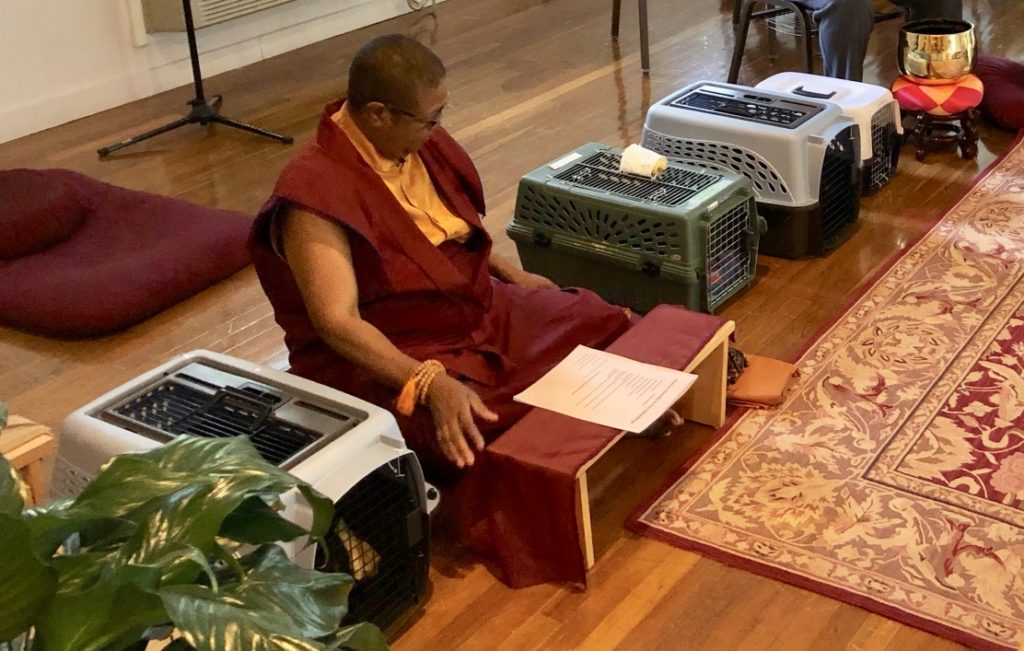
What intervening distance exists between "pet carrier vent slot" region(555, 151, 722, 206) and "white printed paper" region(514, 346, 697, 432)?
592mm

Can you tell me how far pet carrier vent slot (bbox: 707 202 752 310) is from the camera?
2.54m

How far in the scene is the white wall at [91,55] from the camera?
12.9 ft

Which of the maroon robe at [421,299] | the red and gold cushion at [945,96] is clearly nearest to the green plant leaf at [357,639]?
the maroon robe at [421,299]

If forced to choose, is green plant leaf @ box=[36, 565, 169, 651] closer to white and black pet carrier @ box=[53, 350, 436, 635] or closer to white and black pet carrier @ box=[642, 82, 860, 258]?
white and black pet carrier @ box=[53, 350, 436, 635]

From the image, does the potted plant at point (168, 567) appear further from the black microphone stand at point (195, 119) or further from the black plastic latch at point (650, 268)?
the black microphone stand at point (195, 119)

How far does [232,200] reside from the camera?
341 cm

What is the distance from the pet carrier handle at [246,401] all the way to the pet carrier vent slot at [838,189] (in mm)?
1549

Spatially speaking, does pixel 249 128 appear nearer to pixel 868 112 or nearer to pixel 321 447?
pixel 868 112

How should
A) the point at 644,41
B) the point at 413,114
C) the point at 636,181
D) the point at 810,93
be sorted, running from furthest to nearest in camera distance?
1. the point at 644,41
2. the point at 810,93
3. the point at 636,181
4. the point at 413,114

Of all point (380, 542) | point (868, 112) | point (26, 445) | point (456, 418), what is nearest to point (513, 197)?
point (868, 112)

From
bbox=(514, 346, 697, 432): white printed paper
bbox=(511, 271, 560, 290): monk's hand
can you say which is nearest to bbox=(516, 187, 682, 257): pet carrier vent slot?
bbox=(511, 271, 560, 290): monk's hand

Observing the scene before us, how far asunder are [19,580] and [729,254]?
1999mm

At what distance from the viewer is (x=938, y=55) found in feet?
10.8

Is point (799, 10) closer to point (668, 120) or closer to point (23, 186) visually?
point (668, 120)
